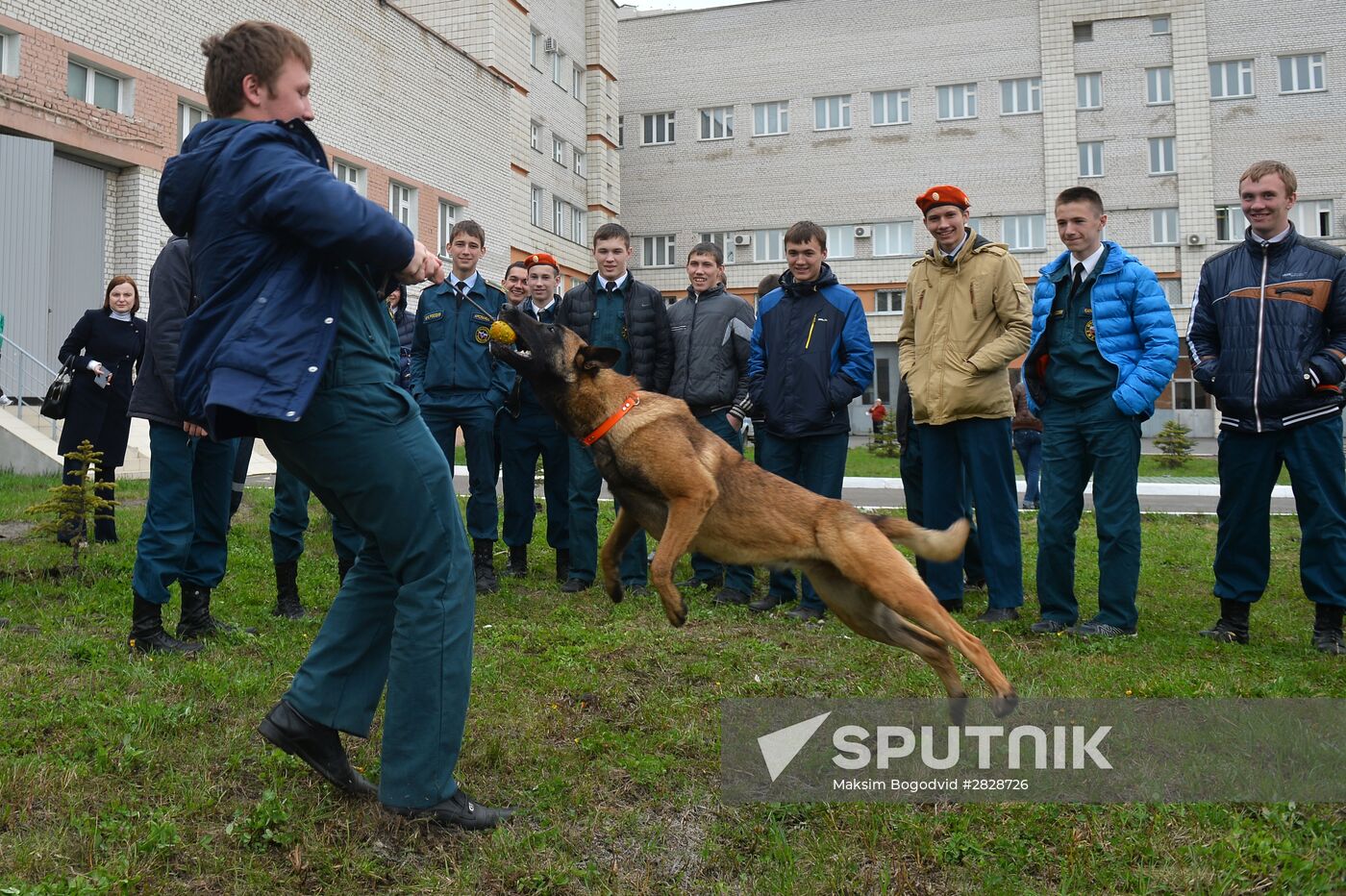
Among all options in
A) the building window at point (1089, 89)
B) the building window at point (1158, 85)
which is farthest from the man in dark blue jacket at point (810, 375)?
the building window at point (1158, 85)

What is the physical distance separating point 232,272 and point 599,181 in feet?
124

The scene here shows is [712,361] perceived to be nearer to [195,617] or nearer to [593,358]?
[593,358]

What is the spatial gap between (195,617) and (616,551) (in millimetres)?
2485

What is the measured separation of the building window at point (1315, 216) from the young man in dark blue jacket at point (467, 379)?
3758cm

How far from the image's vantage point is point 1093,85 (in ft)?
121

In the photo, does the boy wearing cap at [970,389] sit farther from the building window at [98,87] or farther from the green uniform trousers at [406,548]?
the building window at [98,87]

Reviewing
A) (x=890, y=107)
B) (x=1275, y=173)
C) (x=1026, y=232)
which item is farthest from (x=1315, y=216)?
(x=1275, y=173)

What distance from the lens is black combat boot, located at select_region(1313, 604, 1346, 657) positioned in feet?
16.9

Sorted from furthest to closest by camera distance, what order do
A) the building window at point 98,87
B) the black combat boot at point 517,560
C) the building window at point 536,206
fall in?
the building window at point 536,206
the building window at point 98,87
the black combat boot at point 517,560

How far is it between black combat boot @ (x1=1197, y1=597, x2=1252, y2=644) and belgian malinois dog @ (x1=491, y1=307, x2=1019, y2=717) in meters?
2.39

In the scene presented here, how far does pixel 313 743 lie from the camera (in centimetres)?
304

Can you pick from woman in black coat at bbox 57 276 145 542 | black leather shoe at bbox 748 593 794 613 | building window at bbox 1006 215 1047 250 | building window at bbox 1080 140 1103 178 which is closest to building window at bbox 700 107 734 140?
building window at bbox 1006 215 1047 250

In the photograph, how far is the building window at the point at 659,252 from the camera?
4191cm

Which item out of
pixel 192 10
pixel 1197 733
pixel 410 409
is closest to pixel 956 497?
pixel 1197 733
